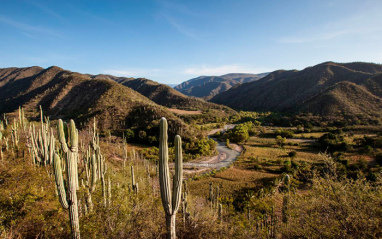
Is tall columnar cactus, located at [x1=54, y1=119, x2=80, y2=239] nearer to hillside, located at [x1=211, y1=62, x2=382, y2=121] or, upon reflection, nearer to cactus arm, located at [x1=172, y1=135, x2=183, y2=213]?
cactus arm, located at [x1=172, y1=135, x2=183, y2=213]

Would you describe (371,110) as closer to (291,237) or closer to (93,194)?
(291,237)

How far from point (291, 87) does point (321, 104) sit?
4806cm

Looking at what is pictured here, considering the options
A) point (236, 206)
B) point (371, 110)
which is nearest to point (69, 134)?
point (236, 206)

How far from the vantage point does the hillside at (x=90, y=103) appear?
1980 inches

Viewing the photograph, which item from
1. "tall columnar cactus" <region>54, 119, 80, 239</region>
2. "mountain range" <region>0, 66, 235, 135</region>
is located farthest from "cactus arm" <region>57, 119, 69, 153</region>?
"mountain range" <region>0, 66, 235, 135</region>

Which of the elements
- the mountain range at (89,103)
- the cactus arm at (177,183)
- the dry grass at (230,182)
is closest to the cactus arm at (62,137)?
the cactus arm at (177,183)

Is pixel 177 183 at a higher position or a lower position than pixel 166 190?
higher

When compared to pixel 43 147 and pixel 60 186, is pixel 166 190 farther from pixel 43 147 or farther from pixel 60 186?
pixel 43 147

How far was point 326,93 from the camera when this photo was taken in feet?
246

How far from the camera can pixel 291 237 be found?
806 centimetres

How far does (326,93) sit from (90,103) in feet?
316

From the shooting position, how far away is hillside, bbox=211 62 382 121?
65875mm

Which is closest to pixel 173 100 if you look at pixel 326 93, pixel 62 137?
pixel 326 93

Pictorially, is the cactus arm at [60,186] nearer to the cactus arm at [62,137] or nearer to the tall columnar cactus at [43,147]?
the cactus arm at [62,137]
